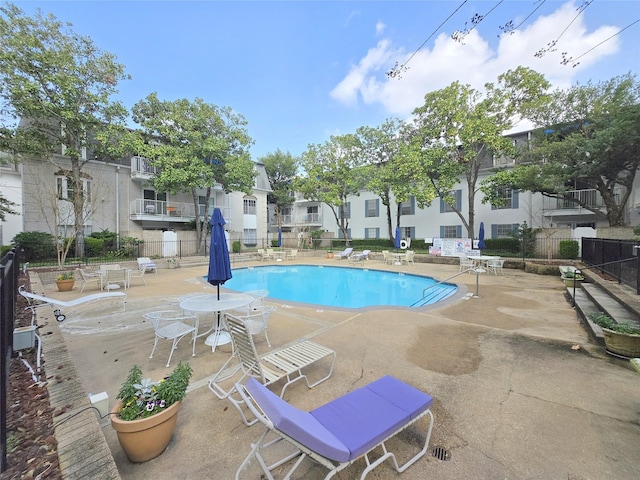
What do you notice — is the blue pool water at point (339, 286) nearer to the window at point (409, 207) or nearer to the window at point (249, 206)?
the window at point (409, 207)

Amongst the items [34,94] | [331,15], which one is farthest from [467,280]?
[34,94]

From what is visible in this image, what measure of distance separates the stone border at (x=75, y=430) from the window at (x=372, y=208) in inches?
994

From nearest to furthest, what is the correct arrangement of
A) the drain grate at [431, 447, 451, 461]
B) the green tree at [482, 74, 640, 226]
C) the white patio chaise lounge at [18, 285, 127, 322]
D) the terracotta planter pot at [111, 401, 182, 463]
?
1. the terracotta planter pot at [111, 401, 182, 463]
2. the drain grate at [431, 447, 451, 461]
3. the white patio chaise lounge at [18, 285, 127, 322]
4. the green tree at [482, 74, 640, 226]

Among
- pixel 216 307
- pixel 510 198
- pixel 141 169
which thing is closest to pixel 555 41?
pixel 216 307

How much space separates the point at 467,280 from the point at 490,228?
39.1 feet

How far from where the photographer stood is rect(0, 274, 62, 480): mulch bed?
178 centimetres

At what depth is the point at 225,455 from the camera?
2252 millimetres

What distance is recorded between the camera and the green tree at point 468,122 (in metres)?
15.6

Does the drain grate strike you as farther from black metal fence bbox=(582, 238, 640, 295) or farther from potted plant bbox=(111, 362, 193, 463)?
black metal fence bbox=(582, 238, 640, 295)

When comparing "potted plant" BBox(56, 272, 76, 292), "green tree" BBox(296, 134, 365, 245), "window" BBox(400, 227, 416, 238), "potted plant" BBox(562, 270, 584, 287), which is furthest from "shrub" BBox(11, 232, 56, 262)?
"window" BBox(400, 227, 416, 238)

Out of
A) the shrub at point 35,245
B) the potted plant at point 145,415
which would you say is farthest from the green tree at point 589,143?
the shrub at point 35,245

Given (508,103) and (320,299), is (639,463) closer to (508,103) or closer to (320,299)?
(320,299)

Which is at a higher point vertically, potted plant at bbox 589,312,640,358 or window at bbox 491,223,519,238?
window at bbox 491,223,519,238

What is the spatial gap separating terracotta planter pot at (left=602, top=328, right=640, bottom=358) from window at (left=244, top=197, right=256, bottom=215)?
25.8 meters
